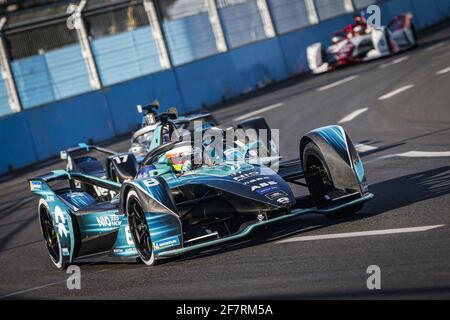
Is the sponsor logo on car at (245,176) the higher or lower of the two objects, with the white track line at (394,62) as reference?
lower

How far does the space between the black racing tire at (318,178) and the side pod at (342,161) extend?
86mm

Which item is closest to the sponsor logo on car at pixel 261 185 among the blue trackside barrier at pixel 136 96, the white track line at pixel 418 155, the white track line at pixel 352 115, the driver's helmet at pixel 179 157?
the driver's helmet at pixel 179 157

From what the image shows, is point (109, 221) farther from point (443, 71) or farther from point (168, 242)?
point (443, 71)

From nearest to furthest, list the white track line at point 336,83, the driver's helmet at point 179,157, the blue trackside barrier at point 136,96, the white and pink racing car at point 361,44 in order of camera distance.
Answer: the driver's helmet at point 179,157 < the white track line at point 336,83 < the blue trackside barrier at point 136,96 < the white and pink racing car at point 361,44

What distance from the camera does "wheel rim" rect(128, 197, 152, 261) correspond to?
8359mm

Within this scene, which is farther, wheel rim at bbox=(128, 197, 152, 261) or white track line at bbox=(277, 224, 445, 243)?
wheel rim at bbox=(128, 197, 152, 261)

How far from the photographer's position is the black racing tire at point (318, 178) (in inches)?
339

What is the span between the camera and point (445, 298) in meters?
4.96

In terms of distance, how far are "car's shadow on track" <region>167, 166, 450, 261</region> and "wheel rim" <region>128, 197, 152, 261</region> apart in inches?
16.1

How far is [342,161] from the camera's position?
8.48 m

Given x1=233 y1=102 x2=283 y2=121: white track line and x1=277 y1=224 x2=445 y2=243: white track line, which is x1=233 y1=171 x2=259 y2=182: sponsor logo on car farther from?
x1=233 y1=102 x2=283 y2=121: white track line

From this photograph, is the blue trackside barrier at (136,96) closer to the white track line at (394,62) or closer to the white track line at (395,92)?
the white track line at (394,62)

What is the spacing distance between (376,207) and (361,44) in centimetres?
1984

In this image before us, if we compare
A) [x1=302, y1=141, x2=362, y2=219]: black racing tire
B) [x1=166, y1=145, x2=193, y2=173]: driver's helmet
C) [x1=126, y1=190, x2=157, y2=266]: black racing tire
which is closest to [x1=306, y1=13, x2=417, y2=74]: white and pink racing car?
[x1=166, y1=145, x2=193, y2=173]: driver's helmet
